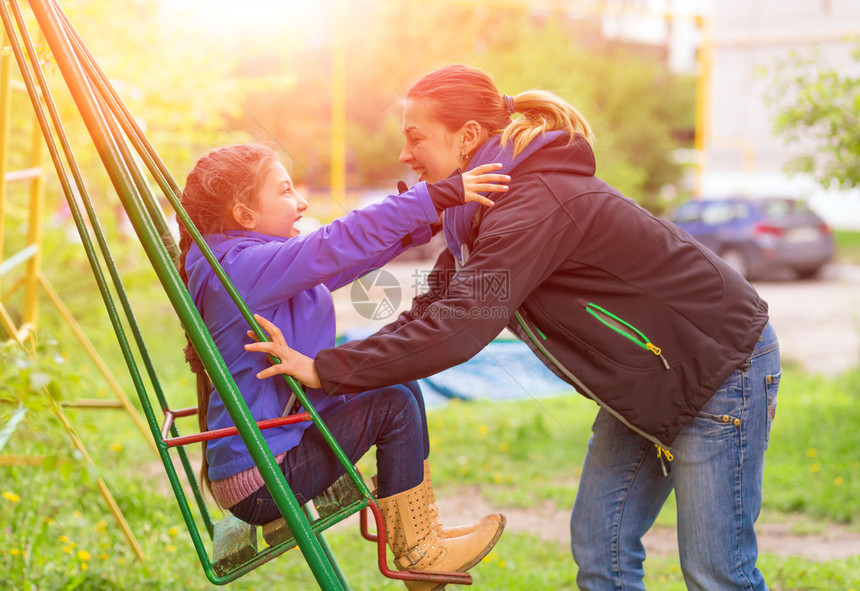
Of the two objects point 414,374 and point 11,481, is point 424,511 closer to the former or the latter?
point 414,374

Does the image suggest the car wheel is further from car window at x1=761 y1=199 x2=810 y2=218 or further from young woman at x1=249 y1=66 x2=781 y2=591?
young woman at x1=249 y1=66 x2=781 y2=591

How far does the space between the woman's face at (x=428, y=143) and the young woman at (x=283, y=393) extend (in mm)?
193

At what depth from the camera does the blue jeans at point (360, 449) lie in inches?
79.6

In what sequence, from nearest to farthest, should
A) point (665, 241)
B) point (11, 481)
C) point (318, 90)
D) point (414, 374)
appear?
point (414, 374)
point (665, 241)
point (11, 481)
point (318, 90)

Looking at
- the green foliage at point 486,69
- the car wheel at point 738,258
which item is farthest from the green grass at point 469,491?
the car wheel at point 738,258

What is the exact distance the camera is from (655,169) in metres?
20.0

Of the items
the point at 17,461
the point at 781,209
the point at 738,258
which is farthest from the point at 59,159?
the point at 781,209

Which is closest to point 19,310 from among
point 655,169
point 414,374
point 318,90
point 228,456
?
point 228,456

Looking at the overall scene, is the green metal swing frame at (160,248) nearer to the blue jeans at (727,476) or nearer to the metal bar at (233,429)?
the metal bar at (233,429)

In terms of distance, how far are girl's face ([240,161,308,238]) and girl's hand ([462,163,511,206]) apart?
1.46 feet

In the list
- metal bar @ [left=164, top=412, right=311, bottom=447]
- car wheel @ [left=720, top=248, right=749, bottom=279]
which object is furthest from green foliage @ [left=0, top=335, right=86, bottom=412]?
car wheel @ [left=720, top=248, right=749, bottom=279]

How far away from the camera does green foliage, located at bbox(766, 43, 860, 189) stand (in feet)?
17.2

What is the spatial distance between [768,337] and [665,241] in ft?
1.23

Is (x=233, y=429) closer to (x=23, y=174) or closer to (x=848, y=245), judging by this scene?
(x=23, y=174)
